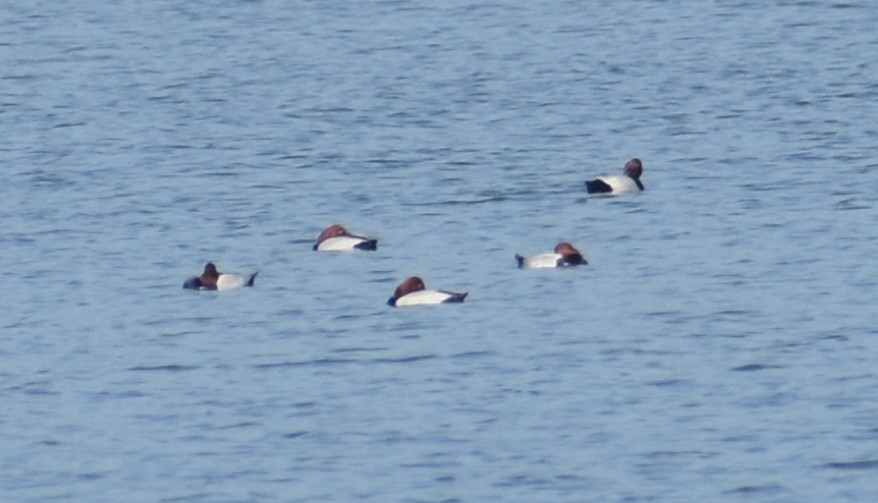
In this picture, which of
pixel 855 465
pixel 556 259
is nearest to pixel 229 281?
pixel 556 259

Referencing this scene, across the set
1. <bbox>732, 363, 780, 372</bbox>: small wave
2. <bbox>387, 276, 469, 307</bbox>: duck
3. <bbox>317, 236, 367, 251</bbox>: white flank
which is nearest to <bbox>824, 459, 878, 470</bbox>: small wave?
<bbox>732, 363, 780, 372</bbox>: small wave

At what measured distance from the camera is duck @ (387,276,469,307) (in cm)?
2161

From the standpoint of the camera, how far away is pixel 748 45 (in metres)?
41.5

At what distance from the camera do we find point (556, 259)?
23094mm

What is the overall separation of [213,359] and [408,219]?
674cm

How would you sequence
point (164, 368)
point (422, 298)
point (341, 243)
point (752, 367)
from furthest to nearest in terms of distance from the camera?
1. point (341, 243)
2. point (422, 298)
3. point (164, 368)
4. point (752, 367)

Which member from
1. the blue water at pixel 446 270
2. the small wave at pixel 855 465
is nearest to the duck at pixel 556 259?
the blue water at pixel 446 270

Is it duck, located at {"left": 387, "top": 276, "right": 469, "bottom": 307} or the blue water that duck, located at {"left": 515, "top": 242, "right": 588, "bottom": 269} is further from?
duck, located at {"left": 387, "top": 276, "right": 469, "bottom": 307}

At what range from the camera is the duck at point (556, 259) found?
75.7ft

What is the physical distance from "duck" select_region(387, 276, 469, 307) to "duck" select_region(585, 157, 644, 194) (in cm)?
592

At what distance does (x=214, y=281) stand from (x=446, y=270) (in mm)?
2337

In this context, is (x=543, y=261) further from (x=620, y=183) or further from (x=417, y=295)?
(x=620, y=183)

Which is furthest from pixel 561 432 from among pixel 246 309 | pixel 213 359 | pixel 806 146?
pixel 806 146

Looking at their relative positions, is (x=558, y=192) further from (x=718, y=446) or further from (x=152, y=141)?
(x=718, y=446)
